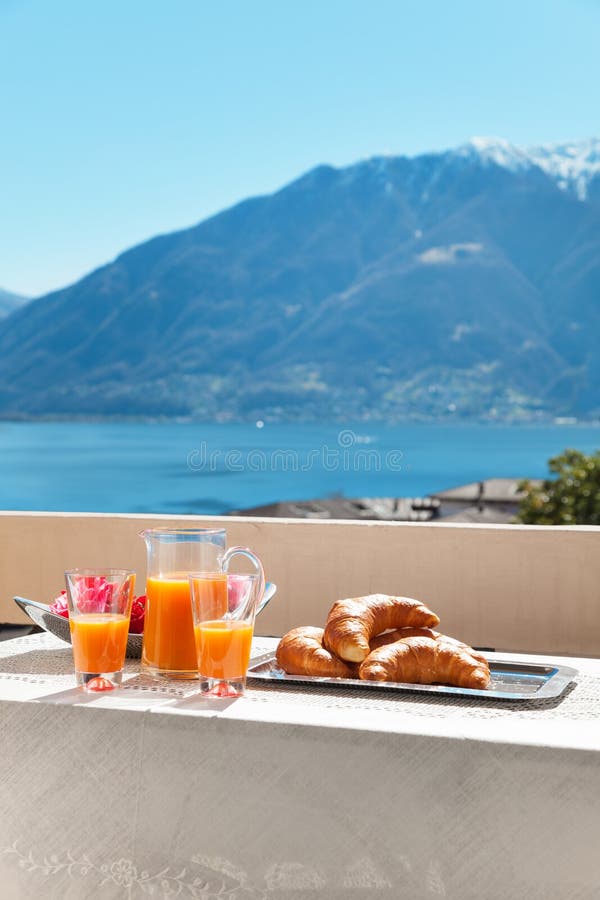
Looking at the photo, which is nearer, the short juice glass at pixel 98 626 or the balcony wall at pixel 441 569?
the short juice glass at pixel 98 626

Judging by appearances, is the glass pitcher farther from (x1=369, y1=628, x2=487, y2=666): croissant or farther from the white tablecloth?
(x1=369, y1=628, x2=487, y2=666): croissant

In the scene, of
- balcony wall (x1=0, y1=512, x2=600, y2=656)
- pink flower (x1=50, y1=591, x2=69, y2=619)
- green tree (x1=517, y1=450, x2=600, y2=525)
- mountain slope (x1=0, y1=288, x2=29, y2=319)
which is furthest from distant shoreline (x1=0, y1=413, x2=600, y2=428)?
pink flower (x1=50, y1=591, x2=69, y2=619)

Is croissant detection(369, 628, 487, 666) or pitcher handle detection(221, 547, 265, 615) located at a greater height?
pitcher handle detection(221, 547, 265, 615)

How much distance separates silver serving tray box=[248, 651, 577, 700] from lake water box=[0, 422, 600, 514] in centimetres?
3811

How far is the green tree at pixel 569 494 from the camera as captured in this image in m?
10.1

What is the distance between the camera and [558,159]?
72.2m

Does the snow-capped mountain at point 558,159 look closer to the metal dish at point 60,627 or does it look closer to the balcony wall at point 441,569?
the balcony wall at point 441,569

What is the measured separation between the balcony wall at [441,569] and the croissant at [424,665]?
118 centimetres

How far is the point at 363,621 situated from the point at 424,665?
8cm

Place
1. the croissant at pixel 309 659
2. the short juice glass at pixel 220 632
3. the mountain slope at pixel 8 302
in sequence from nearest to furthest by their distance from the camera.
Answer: the short juice glass at pixel 220 632 → the croissant at pixel 309 659 → the mountain slope at pixel 8 302

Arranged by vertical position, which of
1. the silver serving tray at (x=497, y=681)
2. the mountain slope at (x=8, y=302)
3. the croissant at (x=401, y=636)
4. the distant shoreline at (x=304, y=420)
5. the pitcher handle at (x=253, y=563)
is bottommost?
the distant shoreline at (x=304, y=420)

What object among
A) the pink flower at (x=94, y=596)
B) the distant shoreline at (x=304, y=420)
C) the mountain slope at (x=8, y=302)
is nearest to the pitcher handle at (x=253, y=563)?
the pink flower at (x=94, y=596)

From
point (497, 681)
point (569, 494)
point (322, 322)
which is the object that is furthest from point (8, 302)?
point (497, 681)

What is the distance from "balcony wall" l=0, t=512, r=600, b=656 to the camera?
2.33m
